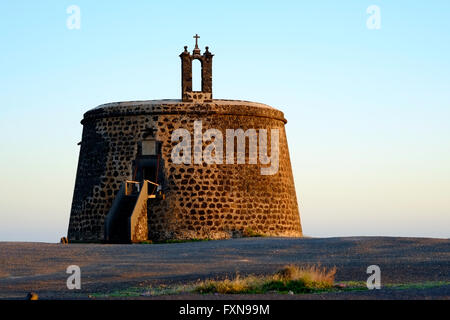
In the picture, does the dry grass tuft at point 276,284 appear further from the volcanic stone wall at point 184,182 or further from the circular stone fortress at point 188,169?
the volcanic stone wall at point 184,182

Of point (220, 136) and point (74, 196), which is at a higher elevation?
point (220, 136)

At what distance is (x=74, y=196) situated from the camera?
31125 millimetres

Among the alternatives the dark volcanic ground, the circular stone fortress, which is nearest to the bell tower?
the circular stone fortress

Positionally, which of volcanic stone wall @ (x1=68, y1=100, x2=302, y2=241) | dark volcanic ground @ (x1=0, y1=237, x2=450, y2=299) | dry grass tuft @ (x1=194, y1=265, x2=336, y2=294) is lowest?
dark volcanic ground @ (x1=0, y1=237, x2=450, y2=299)

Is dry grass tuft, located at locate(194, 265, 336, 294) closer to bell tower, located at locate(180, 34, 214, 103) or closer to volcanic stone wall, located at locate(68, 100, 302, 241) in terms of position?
volcanic stone wall, located at locate(68, 100, 302, 241)

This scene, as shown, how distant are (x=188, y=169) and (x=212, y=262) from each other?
476 inches

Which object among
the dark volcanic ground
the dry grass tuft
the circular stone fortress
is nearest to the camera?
the dry grass tuft

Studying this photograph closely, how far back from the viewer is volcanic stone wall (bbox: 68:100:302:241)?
2803 cm

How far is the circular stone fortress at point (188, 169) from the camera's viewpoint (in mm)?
28000

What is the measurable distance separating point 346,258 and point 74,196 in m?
17.1

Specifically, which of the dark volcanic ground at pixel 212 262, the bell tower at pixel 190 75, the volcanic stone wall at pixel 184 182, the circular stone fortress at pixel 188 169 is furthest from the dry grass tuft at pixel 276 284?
the bell tower at pixel 190 75

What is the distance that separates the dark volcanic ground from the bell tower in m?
8.92
